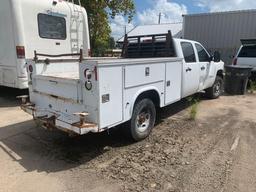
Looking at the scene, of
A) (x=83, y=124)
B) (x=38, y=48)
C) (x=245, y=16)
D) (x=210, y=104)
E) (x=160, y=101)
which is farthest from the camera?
(x=245, y=16)

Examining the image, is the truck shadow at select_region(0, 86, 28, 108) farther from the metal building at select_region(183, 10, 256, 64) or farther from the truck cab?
the metal building at select_region(183, 10, 256, 64)

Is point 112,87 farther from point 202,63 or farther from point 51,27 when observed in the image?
point 51,27

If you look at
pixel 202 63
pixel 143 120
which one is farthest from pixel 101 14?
pixel 143 120

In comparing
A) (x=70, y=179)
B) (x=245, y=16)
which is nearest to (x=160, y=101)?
(x=70, y=179)

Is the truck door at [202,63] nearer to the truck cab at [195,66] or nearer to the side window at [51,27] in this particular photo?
the truck cab at [195,66]

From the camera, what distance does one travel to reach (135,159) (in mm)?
4176

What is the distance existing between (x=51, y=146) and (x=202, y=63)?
462 centimetres

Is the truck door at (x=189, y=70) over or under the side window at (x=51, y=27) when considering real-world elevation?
under

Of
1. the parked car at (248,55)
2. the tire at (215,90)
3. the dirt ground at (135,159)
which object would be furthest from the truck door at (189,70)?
the parked car at (248,55)

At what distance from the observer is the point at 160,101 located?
5227 mm

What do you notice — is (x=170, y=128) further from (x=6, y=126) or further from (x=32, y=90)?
(x=6, y=126)

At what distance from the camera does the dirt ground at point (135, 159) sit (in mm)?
3471

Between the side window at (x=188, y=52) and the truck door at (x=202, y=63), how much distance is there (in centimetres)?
39

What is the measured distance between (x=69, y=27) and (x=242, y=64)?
23.2 ft
